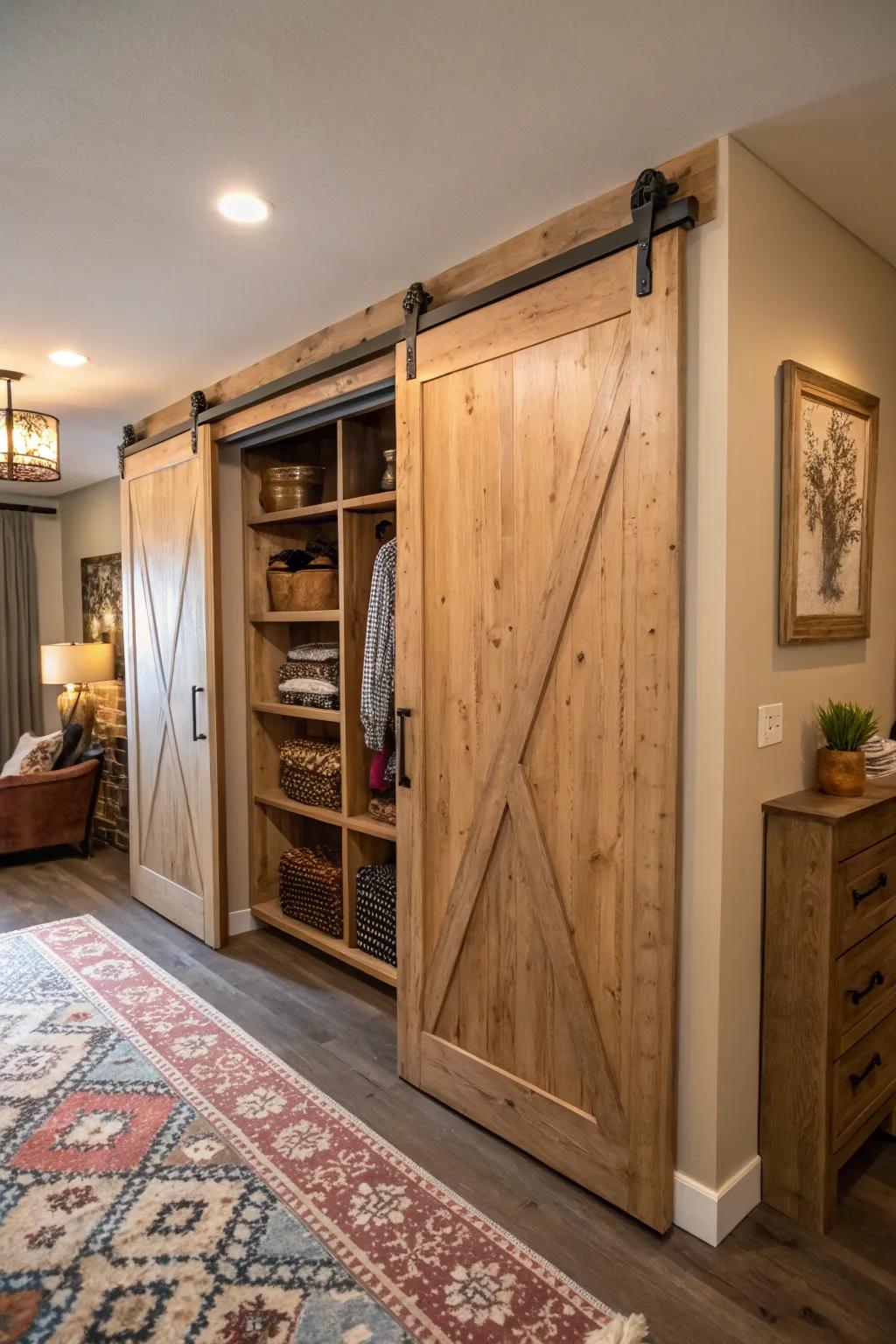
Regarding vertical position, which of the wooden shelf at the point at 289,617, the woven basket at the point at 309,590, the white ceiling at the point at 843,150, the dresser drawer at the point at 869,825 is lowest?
the dresser drawer at the point at 869,825

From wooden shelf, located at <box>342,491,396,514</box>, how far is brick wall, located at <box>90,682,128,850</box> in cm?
318

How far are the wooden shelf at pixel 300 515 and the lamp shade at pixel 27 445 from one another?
0.91 m

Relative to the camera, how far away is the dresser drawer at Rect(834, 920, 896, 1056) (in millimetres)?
2053

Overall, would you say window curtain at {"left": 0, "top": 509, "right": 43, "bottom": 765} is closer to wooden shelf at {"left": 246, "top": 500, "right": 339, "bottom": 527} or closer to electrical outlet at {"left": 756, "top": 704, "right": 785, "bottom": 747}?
Answer: wooden shelf at {"left": 246, "top": 500, "right": 339, "bottom": 527}

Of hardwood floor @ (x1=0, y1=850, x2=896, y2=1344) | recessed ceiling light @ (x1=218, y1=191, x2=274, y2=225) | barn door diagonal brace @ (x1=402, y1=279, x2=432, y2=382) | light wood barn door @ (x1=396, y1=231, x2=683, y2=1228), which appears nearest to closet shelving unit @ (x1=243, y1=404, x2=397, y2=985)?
hardwood floor @ (x1=0, y1=850, x2=896, y2=1344)

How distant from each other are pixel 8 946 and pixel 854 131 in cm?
440

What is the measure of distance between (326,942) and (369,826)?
0.64 m

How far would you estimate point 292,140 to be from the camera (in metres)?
1.85

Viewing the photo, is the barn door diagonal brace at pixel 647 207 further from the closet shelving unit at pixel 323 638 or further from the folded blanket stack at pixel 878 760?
the folded blanket stack at pixel 878 760

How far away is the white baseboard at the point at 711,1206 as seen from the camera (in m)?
1.94

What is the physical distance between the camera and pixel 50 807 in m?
5.26

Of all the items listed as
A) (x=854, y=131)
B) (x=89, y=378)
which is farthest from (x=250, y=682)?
(x=854, y=131)

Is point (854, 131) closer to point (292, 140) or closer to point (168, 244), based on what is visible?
point (292, 140)

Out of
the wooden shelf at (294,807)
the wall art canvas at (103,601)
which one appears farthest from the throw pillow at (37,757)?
the wooden shelf at (294,807)
